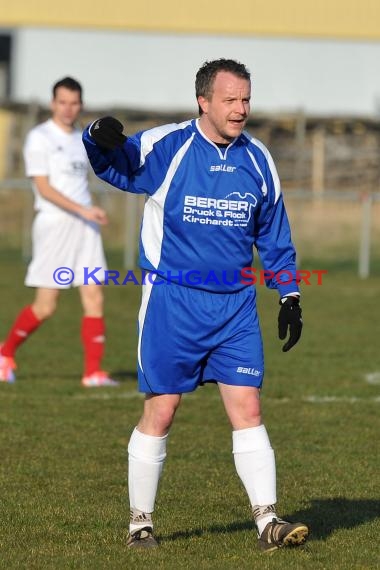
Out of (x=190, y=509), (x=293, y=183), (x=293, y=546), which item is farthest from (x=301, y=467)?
(x=293, y=183)

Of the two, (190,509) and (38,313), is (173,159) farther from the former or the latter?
(38,313)

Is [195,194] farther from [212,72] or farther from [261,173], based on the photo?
[212,72]

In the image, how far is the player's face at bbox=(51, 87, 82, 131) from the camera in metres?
10.0

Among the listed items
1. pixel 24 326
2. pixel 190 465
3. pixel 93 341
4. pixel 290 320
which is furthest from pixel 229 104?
pixel 24 326

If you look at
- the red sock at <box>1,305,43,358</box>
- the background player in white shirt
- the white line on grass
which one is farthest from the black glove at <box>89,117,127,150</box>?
the white line on grass

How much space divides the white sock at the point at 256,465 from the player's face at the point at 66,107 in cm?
488

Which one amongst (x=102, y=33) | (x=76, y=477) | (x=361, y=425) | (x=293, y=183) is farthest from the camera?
(x=102, y=33)

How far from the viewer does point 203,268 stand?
18.8ft

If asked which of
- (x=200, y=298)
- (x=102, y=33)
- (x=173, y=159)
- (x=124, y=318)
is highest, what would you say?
(x=102, y=33)

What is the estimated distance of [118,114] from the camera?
95.2 ft

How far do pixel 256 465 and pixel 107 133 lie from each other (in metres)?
1.53

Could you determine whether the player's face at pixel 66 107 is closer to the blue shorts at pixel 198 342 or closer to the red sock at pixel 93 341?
the red sock at pixel 93 341

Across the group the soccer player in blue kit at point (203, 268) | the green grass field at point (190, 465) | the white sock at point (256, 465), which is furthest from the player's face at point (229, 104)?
the green grass field at point (190, 465)

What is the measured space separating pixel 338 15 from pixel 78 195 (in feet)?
89.1
